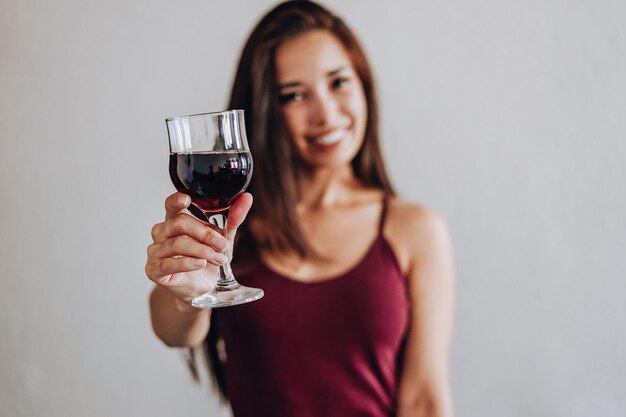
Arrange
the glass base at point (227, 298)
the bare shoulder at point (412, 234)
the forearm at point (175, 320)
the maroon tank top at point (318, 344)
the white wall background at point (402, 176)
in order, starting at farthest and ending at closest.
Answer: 1. the white wall background at point (402, 176)
2. the bare shoulder at point (412, 234)
3. the maroon tank top at point (318, 344)
4. the forearm at point (175, 320)
5. the glass base at point (227, 298)

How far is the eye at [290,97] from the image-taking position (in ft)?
5.76

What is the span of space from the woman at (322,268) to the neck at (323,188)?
0.03 metres

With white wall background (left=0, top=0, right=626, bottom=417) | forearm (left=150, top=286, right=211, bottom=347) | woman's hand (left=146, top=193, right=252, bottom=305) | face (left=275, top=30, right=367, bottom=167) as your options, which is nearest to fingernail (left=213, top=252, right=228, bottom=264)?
woman's hand (left=146, top=193, right=252, bottom=305)

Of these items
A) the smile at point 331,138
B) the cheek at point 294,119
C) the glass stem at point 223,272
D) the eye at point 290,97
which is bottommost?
the glass stem at point 223,272

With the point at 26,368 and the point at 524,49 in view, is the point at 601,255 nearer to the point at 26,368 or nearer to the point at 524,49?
the point at 524,49

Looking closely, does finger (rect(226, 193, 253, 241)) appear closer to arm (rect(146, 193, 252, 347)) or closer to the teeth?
arm (rect(146, 193, 252, 347))

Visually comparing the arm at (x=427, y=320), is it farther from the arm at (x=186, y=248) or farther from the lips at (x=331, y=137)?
the arm at (x=186, y=248)

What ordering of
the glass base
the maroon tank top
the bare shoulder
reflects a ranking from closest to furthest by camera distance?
the glass base
the maroon tank top
the bare shoulder

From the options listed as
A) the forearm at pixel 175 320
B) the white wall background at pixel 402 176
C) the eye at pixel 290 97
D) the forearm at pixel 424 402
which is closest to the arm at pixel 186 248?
the forearm at pixel 175 320

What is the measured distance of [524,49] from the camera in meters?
1.97

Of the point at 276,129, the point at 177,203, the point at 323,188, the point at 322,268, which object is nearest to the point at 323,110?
the point at 276,129

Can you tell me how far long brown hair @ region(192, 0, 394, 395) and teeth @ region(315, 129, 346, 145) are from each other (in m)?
0.11

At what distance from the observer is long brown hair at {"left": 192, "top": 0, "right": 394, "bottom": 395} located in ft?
5.78

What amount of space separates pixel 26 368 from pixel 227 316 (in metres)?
0.78
